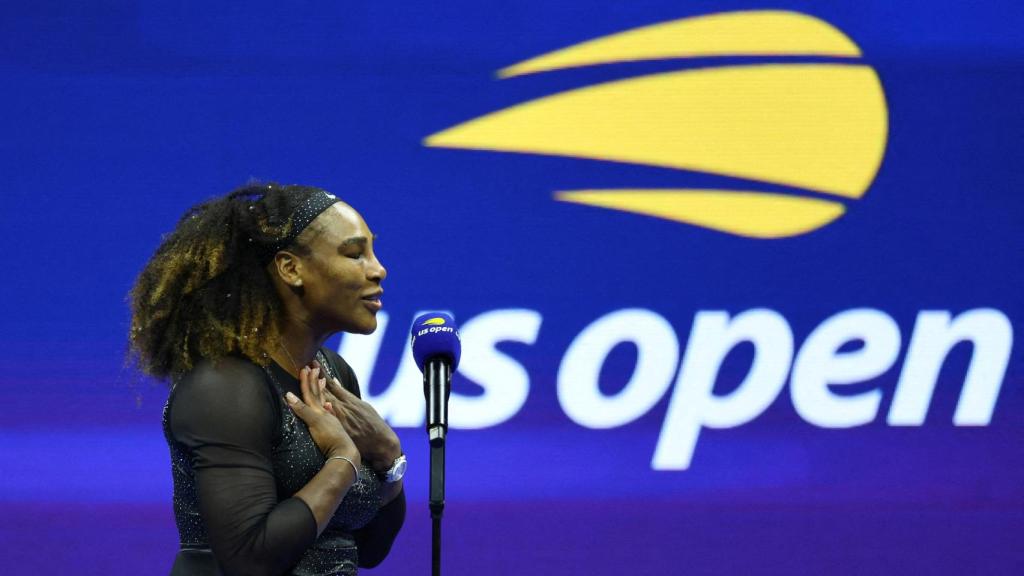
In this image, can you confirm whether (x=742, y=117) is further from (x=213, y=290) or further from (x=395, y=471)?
(x=213, y=290)

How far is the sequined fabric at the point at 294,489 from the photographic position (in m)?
1.86

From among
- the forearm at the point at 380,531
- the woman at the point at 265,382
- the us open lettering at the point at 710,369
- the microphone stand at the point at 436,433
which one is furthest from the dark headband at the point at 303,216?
the us open lettering at the point at 710,369

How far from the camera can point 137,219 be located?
3.41 m

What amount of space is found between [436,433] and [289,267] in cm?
48

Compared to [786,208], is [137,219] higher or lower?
lower

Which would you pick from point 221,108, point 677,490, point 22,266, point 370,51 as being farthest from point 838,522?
point 22,266

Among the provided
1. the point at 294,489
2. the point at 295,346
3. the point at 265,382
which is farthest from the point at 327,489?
the point at 295,346

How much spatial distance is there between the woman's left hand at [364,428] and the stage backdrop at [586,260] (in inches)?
52.8

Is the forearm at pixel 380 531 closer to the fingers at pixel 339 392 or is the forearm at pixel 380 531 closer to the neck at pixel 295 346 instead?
the fingers at pixel 339 392

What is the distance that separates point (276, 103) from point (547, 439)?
1.30 meters

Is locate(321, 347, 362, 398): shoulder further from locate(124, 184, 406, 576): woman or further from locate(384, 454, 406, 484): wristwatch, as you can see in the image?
locate(384, 454, 406, 484): wristwatch

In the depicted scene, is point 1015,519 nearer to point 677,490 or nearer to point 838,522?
point 838,522

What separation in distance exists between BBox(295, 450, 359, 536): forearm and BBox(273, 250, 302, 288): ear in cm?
32

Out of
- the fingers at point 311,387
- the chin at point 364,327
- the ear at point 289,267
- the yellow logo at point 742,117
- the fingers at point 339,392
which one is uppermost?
the yellow logo at point 742,117
